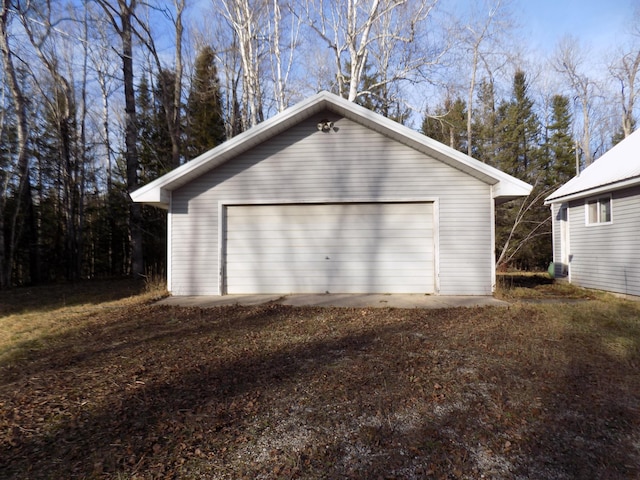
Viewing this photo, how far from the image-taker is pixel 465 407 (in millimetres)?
3066

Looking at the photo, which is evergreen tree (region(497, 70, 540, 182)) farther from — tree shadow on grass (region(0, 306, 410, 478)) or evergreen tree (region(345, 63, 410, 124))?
tree shadow on grass (region(0, 306, 410, 478))

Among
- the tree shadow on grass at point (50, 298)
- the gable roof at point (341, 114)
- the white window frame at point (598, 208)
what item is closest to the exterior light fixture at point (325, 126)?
the gable roof at point (341, 114)

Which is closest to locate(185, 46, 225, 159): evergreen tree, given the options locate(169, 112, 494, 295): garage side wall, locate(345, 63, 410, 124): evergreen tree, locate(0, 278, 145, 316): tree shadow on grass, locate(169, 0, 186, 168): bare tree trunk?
locate(169, 0, 186, 168): bare tree trunk

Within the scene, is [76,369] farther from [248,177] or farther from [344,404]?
[248,177]

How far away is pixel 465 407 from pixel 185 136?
2011 centimetres

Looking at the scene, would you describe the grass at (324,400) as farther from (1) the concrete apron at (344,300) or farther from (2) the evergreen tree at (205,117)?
(2) the evergreen tree at (205,117)

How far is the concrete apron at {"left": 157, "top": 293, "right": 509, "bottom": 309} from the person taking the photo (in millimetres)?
7464

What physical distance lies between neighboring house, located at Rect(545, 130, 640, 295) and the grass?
3684mm

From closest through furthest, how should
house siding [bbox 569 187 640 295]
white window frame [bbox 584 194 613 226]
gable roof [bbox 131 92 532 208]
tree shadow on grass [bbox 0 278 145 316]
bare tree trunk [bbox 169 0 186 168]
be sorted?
tree shadow on grass [bbox 0 278 145 316]
gable roof [bbox 131 92 532 208]
house siding [bbox 569 187 640 295]
white window frame [bbox 584 194 613 226]
bare tree trunk [bbox 169 0 186 168]

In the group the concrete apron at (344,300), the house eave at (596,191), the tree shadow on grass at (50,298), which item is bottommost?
the tree shadow on grass at (50,298)

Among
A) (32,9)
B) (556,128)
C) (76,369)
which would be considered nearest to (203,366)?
(76,369)

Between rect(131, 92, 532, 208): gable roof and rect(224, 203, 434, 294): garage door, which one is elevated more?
rect(131, 92, 532, 208): gable roof

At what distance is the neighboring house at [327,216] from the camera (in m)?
8.48

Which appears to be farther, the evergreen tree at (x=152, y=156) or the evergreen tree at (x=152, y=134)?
the evergreen tree at (x=152, y=134)
